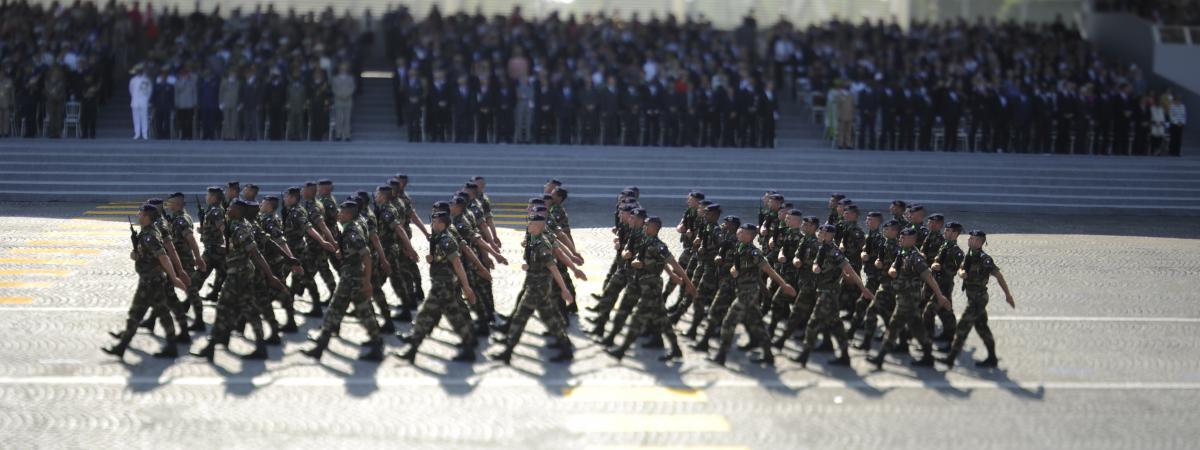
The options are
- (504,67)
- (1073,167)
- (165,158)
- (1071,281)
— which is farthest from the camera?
(504,67)

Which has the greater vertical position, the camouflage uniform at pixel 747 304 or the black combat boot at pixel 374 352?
the camouflage uniform at pixel 747 304

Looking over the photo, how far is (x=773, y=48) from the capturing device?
35.7 metres

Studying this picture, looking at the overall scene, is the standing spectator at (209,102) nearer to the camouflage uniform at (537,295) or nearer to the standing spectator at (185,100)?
the standing spectator at (185,100)

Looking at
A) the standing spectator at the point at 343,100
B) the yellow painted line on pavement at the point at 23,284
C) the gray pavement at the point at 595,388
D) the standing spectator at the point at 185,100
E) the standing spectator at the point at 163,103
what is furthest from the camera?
the standing spectator at the point at 343,100

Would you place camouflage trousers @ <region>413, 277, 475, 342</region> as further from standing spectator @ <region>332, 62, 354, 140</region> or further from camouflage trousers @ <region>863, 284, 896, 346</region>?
standing spectator @ <region>332, 62, 354, 140</region>

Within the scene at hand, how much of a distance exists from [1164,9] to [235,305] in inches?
1199

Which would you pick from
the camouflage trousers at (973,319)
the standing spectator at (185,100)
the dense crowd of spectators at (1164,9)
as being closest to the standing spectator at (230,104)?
the standing spectator at (185,100)

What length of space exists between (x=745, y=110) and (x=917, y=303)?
1725cm

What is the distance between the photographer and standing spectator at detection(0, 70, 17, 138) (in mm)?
30266

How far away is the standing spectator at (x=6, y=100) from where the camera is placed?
30266mm

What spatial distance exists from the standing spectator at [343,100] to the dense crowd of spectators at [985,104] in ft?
34.9

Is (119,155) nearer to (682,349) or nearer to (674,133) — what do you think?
(674,133)

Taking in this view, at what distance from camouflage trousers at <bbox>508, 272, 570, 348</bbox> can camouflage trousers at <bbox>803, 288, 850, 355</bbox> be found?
2536 millimetres

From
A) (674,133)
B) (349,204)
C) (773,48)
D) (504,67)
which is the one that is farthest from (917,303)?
(773,48)
